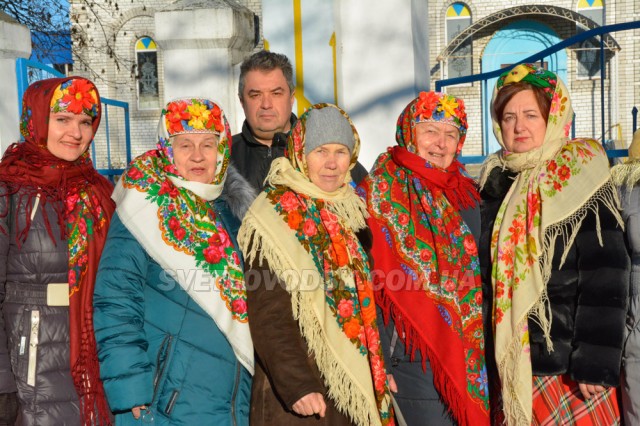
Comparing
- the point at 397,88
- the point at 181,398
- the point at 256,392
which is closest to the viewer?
the point at 181,398

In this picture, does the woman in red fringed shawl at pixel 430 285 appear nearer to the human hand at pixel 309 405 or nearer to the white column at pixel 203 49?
the human hand at pixel 309 405

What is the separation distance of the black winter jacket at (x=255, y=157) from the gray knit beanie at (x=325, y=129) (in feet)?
2.46

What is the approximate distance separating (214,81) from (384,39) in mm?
1107

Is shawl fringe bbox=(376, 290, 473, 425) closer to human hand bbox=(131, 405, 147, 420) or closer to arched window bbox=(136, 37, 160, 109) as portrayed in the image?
human hand bbox=(131, 405, 147, 420)

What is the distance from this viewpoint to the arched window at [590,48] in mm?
15333

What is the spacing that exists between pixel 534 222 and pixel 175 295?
4.53ft

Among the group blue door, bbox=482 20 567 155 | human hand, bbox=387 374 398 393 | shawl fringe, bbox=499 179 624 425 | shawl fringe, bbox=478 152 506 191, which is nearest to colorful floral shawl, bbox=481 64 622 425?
shawl fringe, bbox=499 179 624 425

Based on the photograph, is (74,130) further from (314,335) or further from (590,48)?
(590,48)

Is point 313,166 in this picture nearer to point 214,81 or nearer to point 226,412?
point 226,412

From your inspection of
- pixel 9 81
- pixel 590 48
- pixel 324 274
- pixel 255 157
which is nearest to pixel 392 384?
pixel 324 274

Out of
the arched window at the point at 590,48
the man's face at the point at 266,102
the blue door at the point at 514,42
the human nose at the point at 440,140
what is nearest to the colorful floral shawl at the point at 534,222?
the human nose at the point at 440,140

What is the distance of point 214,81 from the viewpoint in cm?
442

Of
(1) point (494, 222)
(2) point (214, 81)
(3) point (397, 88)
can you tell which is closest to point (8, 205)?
(1) point (494, 222)

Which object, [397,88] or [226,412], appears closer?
[226,412]
